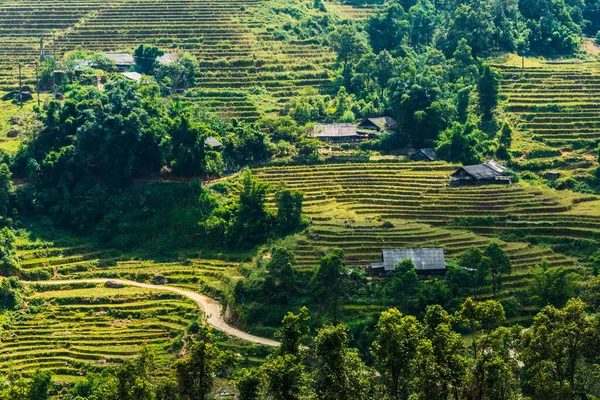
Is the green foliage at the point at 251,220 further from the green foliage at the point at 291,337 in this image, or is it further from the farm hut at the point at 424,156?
the green foliage at the point at 291,337

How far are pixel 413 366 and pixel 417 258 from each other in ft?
50.0

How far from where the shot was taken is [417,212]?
54781 millimetres

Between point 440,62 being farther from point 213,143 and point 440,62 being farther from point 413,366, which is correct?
point 413,366

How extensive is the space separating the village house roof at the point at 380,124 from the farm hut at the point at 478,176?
7.20 m

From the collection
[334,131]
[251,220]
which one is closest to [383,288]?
[251,220]

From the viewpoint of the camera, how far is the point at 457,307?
1882 inches

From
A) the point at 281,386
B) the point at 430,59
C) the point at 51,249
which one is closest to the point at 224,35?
the point at 430,59

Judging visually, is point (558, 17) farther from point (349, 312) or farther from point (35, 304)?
point (35, 304)

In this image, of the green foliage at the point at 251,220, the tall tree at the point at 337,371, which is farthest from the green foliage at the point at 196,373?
the green foliage at the point at 251,220

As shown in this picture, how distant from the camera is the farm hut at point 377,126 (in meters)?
63.7

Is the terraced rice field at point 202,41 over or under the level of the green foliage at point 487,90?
over

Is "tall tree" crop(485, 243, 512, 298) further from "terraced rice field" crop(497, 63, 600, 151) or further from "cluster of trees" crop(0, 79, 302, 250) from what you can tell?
"terraced rice field" crop(497, 63, 600, 151)

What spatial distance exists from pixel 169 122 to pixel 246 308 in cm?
1373

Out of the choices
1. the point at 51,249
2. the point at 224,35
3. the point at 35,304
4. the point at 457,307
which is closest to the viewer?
the point at 457,307
